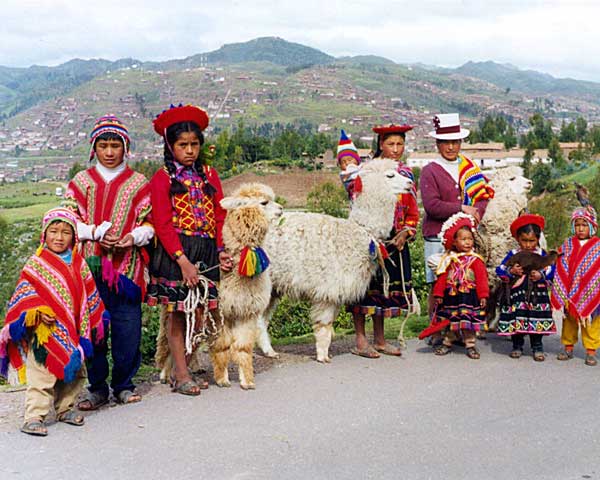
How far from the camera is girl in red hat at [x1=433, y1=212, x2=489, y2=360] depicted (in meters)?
6.79

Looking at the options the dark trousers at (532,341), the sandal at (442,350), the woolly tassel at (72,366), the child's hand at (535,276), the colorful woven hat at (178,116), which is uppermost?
the colorful woven hat at (178,116)

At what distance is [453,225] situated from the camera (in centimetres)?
686

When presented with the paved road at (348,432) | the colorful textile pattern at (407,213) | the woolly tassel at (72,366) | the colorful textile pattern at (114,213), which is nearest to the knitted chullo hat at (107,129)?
the colorful textile pattern at (114,213)

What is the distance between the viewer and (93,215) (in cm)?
530

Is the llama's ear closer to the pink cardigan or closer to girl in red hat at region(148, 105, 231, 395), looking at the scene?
girl in red hat at region(148, 105, 231, 395)

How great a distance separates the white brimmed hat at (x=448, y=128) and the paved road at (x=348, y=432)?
235 cm

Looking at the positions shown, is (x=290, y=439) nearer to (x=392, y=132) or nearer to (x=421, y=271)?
Result: (x=392, y=132)

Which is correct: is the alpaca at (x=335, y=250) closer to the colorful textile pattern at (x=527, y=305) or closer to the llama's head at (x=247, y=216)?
the llama's head at (x=247, y=216)

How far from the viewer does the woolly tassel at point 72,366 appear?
4.84 metres

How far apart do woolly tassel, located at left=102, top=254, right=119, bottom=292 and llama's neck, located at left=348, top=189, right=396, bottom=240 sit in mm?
2458

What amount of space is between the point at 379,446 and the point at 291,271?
8.11 ft

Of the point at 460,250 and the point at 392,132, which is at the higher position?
the point at 392,132

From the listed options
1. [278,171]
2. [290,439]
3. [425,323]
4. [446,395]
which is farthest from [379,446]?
[278,171]

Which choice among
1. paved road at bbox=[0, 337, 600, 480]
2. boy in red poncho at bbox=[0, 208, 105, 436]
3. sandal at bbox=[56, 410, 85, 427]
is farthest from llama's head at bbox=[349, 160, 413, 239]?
sandal at bbox=[56, 410, 85, 427]
